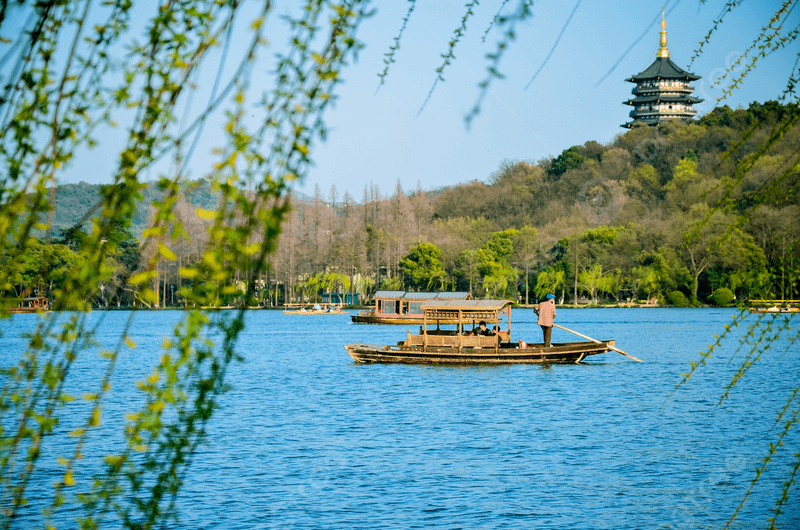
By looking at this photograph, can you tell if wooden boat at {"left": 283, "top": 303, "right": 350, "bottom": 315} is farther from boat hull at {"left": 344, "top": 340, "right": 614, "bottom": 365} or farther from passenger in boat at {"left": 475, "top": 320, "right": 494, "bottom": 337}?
boat hull at {"left": 344, "top": 340, "right": 614, "bottom": 365}

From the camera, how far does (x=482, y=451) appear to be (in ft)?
43.5

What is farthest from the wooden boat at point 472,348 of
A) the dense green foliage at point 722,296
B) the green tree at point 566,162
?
the green tree at point 566,162

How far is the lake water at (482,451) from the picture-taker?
9.66 meters

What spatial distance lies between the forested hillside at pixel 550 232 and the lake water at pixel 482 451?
113 ft

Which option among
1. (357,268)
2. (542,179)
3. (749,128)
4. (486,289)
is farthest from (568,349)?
(542,179)

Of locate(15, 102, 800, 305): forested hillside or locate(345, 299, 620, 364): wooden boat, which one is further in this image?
locate(15, 102, 800, 305): forested hillside

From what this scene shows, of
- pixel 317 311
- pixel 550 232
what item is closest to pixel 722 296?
pixel 550 232

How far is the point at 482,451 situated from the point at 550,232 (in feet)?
239

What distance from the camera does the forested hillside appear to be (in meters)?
68.4

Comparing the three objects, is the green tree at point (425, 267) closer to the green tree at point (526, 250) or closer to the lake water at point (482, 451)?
the green tree at point (526, 250)

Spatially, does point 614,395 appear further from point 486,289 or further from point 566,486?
point 486,289

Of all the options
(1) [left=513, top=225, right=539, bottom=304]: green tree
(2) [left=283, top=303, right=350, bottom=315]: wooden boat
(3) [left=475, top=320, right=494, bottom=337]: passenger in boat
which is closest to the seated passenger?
(3) [left=475, top=320, right=494, bottom=337]: passenger in boat

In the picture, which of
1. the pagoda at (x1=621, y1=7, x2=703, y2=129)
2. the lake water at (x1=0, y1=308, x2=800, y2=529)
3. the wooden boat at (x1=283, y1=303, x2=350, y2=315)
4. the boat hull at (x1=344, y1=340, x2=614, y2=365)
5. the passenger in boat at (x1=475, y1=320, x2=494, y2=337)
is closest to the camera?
the lake water at (x1=0, y1=308, x2=800, y2=529)

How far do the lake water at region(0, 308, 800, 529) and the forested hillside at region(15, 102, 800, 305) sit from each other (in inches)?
1360
